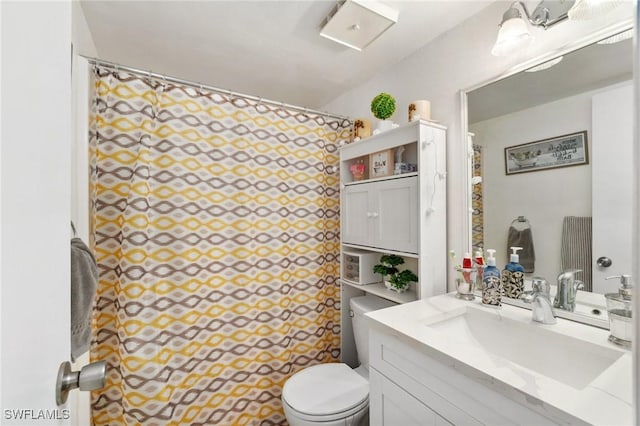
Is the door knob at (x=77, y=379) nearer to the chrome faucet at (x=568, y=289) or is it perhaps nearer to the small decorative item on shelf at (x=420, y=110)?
the chrome faucet at (x=568, y=289)

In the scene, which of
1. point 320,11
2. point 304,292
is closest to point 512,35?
point 320,11

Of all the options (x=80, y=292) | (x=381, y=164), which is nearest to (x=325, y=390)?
(x=80, y=292)

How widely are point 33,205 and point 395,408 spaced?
3.76ft

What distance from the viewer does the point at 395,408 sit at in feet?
3.24

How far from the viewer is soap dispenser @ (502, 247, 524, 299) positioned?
3.89 feet

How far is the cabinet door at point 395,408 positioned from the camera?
88 cm

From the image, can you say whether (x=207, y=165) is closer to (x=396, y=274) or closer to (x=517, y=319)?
(x=396, y=274)

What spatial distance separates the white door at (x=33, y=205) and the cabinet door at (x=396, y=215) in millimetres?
1290

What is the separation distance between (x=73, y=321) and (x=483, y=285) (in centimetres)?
149

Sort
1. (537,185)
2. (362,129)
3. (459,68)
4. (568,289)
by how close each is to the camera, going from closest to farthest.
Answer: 1. (568,289)
2. (537,185)
3. (459,68)
4. (362,129)

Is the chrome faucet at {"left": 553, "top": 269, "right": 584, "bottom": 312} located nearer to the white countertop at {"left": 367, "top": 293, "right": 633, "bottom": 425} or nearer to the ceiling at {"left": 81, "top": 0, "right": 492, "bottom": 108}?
the white countertop at {"left": 367, "top": 293, "right": 633, "bottom": 425}

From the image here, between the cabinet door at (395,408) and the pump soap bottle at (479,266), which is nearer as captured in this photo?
the cabinet door at (395,408)

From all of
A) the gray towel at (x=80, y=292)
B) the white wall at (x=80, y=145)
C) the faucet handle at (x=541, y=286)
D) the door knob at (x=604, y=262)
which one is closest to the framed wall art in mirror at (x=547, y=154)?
the door knob at (x=604, y=262)

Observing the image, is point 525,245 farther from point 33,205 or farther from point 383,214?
point 33,205
